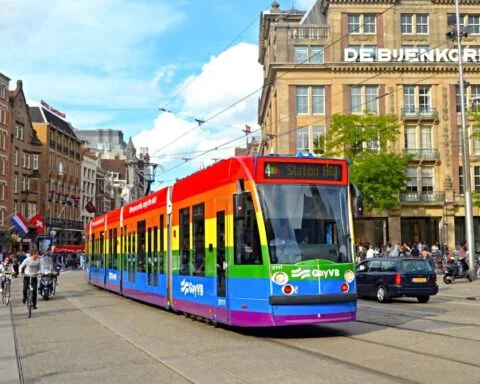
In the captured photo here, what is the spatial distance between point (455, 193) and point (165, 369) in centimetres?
5197

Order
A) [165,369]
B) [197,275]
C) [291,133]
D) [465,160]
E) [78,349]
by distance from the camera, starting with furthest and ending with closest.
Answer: [291,133] → [465,160] → [197,275] → [78,349] → [165,369]

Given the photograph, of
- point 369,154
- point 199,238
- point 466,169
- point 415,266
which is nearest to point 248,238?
point 199,238

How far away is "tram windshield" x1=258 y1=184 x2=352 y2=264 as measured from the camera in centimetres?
1120

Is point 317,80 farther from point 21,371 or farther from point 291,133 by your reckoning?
point 21,371

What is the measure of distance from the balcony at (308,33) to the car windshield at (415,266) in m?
38.8

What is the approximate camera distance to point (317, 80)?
5678cm

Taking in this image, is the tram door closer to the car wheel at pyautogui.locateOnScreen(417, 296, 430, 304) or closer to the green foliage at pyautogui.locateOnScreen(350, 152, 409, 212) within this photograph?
the car wheel at pyautogui.locateOnScreen(417, 296, 430, 304)

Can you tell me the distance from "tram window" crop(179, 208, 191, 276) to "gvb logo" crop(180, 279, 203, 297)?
0.71 ft

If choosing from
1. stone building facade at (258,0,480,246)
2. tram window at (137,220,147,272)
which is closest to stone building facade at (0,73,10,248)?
stone building facade at (258,0,480,246)

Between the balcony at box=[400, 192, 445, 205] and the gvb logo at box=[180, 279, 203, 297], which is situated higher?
the balcony at box=[400, 192, 445, 205]

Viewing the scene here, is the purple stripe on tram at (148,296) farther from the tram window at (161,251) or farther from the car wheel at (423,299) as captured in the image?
the car wheel at (423,299)

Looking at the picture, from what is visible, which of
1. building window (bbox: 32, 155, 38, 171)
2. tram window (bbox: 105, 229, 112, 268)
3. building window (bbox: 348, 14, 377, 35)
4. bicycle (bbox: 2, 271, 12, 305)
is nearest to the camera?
bicycle (bbox: 2, 271, 12, 305)

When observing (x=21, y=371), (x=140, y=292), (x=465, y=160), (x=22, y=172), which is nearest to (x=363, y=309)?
(x=140, y=292)

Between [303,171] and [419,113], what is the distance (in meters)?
47.9
